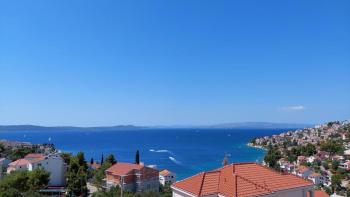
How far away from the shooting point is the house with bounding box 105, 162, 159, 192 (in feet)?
114

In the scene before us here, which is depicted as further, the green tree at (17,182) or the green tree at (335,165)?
the green tree at (335,165)

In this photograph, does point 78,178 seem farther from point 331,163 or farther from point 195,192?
point 331,163

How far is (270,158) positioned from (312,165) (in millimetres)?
9277

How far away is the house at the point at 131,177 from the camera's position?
114 feet

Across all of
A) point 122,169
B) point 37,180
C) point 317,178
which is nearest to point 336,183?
point 317,178

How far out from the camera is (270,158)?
74.1 meters

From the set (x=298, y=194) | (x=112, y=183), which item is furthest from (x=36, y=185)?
(x=298, y=194)

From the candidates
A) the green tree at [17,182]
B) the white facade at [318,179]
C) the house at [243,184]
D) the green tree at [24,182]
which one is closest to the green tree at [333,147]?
the white facade at [318,179]

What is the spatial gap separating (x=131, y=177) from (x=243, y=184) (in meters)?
27.0

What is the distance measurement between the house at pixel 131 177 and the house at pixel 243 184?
80.6ft

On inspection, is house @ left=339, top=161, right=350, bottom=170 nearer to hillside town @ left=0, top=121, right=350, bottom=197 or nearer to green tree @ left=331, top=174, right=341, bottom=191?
hillside town @ left=0, top=121, right=350, bottom=197

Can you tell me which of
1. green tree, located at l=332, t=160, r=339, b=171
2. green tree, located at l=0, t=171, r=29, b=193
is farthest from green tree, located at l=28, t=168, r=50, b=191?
green tree, located at l=332, t=160, r=339, b=171

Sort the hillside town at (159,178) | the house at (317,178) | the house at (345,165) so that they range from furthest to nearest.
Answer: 1. the house at (345,165)
2. the house at (317,178)
3. the hillside town at (159,178)

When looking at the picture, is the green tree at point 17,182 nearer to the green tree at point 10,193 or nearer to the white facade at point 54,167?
the green tree at point 10,193
